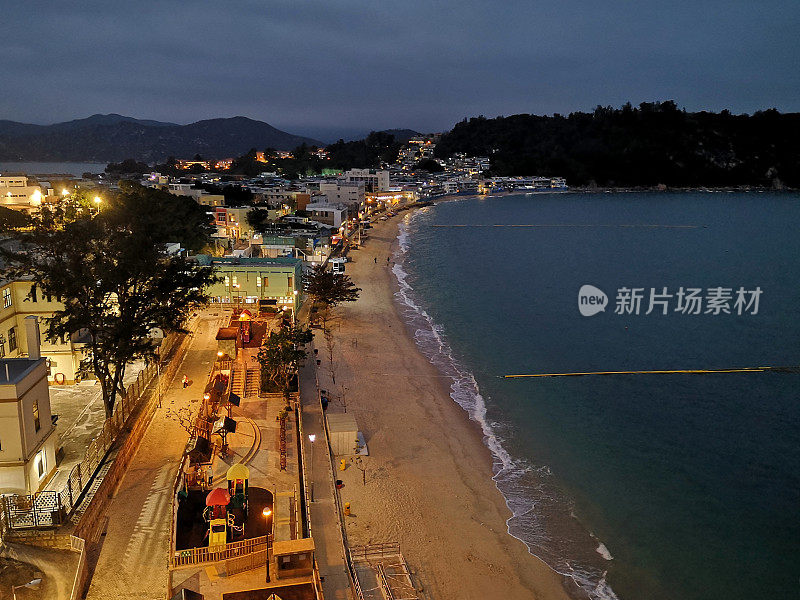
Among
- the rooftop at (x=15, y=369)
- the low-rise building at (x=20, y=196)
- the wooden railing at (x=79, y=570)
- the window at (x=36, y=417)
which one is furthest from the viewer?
the low-rise building at (x=20, y=196)

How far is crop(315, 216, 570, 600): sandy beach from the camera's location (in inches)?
499

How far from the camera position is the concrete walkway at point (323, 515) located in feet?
35.6

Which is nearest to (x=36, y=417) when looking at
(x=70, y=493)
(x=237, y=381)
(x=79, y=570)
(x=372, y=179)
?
(x=70, y=493)

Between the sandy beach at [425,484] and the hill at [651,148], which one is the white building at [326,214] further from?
the hill at [651,148]

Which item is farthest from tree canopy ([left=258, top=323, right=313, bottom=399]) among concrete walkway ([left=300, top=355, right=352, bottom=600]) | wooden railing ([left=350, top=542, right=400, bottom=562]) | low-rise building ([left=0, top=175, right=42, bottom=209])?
low-rise building ([left=0, top=175, right=42, bottom=209])

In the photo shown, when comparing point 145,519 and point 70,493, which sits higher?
point 70,493

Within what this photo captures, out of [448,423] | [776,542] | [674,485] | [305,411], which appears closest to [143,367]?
[305,411]

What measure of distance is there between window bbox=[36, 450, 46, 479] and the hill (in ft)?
482

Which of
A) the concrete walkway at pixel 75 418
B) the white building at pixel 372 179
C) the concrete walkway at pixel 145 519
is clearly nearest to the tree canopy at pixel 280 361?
the concrete walkway at pixel 145 519

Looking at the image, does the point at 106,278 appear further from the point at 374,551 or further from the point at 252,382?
the point at 374,551

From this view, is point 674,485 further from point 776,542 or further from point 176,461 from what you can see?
point 176,461

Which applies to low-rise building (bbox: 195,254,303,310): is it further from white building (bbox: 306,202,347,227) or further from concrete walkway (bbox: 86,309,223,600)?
white building (bbox: 306,202,347,227)

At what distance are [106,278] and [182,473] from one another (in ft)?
17.1

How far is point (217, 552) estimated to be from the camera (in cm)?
955
